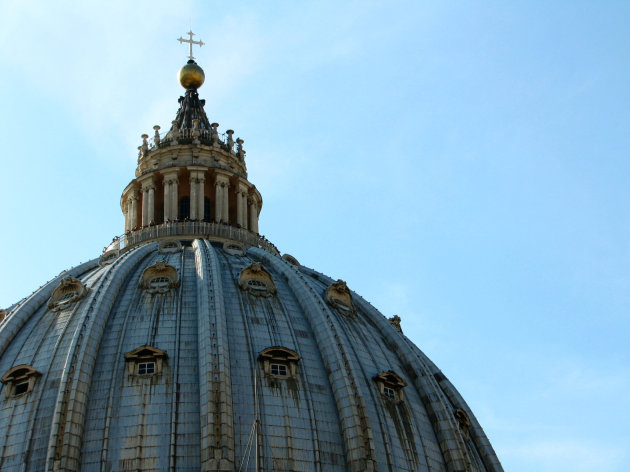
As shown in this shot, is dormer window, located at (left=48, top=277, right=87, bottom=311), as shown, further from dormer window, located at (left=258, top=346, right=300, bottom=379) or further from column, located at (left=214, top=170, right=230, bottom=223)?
column, located at (left=214, top=170, right=230, bottom=223)

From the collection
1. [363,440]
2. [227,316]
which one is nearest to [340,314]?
[227,316]

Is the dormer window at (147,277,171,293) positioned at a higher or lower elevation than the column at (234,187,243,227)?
lower

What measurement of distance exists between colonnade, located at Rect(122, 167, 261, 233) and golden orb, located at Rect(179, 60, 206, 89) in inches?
384

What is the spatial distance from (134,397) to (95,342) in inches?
139

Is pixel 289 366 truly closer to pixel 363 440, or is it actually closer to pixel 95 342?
pixel 363 440

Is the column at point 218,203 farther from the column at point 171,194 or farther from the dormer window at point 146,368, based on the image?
the dormer window at point 146,368

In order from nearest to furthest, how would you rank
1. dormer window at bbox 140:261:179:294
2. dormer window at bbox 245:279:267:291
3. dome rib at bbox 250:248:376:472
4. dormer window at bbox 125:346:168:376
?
dome rib at bbox 250:248:376:472 < dormer window at bbox 125:346:168:376 < dormer window at bbox 140:261:179:294 < dormer window at bbox 245:279:267:291

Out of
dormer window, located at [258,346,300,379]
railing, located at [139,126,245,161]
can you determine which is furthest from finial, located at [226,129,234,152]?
dormer window, located at [258,346,300,379]

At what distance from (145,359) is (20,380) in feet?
17.2

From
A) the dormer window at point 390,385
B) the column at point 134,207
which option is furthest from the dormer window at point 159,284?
the column at point 134,207

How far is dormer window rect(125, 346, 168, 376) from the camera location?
4297 cm

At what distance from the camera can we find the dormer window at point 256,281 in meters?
49.4

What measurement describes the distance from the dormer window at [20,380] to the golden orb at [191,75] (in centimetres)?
2931

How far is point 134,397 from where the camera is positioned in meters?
41.8
